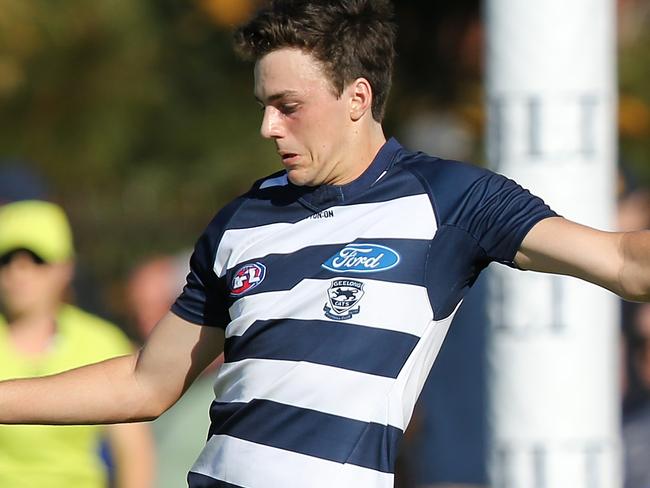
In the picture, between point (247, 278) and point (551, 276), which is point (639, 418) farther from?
point (247, 278)

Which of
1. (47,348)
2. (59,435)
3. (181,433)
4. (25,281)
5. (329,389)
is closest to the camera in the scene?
(329,389)

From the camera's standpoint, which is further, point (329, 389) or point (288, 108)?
point (288, 108)

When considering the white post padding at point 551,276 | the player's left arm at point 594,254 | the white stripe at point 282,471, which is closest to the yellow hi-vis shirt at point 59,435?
the white post padding at point 551,276

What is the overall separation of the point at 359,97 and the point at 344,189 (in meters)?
0.19

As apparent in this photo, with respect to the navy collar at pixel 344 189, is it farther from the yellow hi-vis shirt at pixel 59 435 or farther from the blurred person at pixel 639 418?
the blurred person at pixel 639 418

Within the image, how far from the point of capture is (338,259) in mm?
2906

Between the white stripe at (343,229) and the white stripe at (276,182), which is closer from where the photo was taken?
the white stripe at (343,229)

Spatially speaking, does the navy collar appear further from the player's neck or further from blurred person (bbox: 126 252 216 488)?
blurred person (bbox: 126 252 216 488)

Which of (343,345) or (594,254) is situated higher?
(594,254)

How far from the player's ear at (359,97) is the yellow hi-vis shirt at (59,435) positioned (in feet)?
7.30

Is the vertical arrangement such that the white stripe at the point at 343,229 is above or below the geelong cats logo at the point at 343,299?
above

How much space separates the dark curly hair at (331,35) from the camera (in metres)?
2.97

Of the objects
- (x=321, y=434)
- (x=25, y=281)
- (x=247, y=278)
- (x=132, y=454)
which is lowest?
(x=132, y=454)

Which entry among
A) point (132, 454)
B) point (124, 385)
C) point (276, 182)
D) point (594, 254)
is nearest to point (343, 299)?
point (276, 182)
